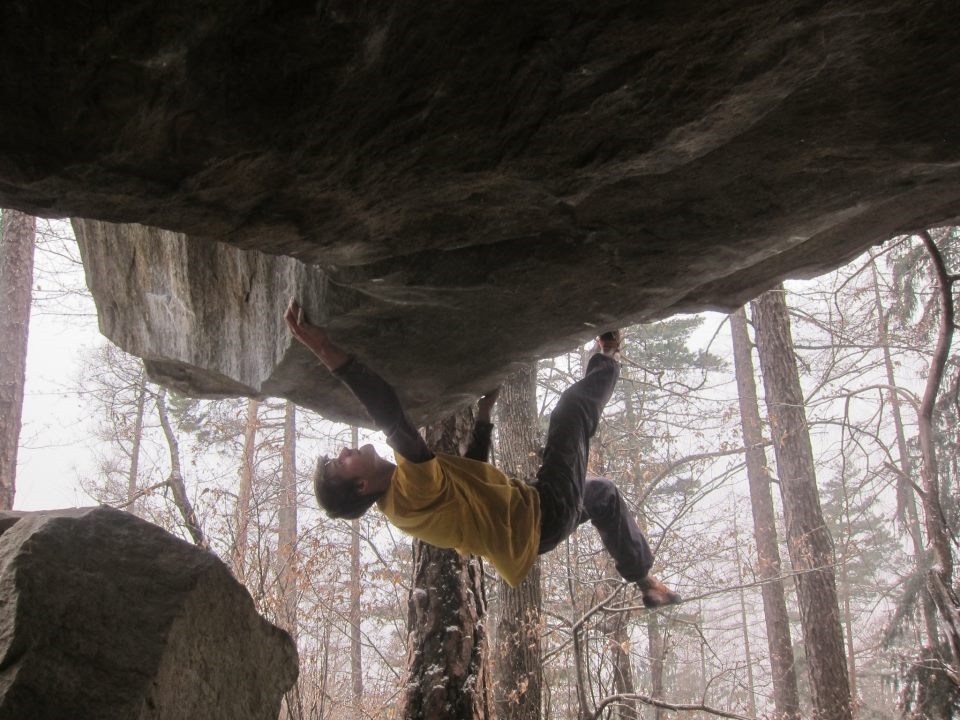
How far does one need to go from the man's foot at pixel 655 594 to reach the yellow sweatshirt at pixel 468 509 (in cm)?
126

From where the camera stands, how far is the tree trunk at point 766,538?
31.1 feet

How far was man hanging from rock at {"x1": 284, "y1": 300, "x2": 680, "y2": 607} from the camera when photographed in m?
3.26

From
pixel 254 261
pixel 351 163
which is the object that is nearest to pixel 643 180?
pixel 351 163

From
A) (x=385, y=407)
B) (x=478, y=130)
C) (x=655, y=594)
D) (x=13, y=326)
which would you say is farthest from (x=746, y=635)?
(x=478, y=130)

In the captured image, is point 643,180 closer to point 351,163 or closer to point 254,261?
point 351,163

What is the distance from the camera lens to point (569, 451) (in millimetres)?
3967

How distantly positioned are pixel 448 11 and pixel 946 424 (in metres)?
6.37

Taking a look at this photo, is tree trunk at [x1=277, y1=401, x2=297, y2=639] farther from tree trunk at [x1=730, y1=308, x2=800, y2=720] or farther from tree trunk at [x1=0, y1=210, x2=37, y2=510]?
tree trunk at [x1=730, y1=308, x2=800, y2=720]

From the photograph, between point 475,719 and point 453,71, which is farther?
point 475,719

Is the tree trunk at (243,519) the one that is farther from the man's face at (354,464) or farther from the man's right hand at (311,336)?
the man's right hand at (311,336)

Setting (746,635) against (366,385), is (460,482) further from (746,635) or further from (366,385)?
(746,635)

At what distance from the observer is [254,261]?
10.9ft

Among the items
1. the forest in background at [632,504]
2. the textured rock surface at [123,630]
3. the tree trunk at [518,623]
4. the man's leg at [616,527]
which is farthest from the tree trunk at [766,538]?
the textured rock surface at [123,630]

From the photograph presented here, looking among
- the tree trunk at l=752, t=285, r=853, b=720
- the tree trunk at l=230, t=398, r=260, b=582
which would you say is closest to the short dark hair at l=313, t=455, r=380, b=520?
the tree trunk at l=230, t=398, r=260, b=582
